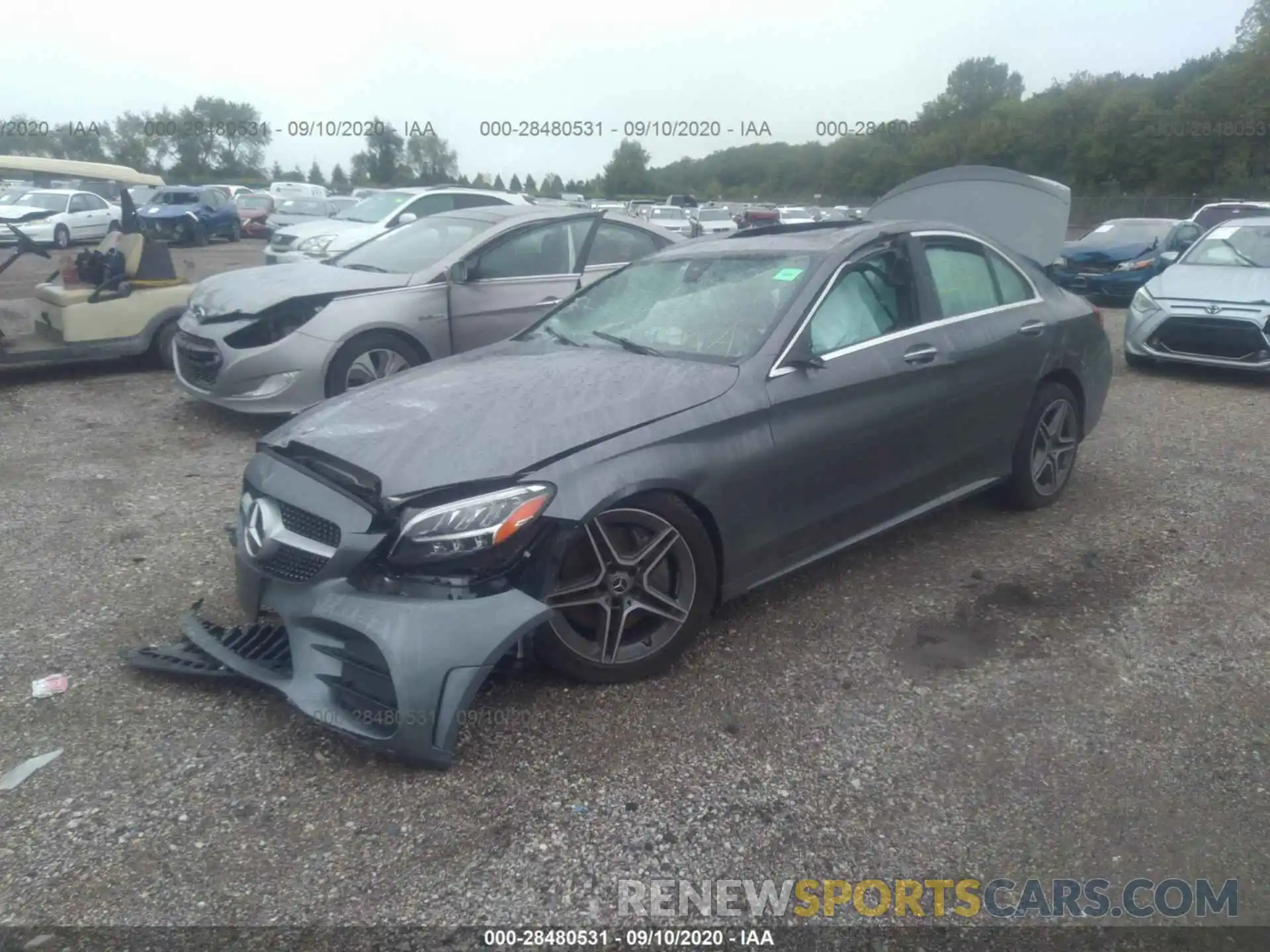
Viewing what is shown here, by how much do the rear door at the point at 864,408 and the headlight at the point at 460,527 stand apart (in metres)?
1.17

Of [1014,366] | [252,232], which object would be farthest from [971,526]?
[252,232]

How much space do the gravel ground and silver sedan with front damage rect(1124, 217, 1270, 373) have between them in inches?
175

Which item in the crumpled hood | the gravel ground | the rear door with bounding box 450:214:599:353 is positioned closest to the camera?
the gravel ground

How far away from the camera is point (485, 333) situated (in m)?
7.20

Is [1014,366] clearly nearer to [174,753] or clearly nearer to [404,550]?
[404,550]

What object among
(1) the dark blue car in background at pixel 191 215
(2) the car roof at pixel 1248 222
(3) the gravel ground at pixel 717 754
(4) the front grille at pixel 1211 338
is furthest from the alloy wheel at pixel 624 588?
(1) the dark blue car in background at pixel 191 215

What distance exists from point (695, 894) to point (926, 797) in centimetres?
82

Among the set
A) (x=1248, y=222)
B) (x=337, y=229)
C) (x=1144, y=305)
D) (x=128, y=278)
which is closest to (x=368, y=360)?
(x=128, y=278)

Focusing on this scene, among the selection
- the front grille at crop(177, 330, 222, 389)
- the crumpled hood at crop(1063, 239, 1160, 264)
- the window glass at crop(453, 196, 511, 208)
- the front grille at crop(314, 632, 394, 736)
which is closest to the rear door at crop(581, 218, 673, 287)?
the front grille at crop(177, 330, 222, 389)

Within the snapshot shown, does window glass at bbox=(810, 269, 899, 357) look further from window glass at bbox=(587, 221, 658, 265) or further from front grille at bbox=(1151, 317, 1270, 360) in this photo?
front grille at bbox=(1151, 317, 1270, 360)

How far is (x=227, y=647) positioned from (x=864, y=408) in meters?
2.61

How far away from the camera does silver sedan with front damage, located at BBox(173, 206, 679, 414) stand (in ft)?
21.7

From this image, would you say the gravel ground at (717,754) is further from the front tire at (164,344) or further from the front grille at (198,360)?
the front tire at (164,344)

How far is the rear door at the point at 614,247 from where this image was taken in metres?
7.68
